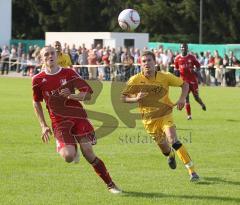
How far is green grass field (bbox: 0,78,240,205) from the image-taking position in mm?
9125

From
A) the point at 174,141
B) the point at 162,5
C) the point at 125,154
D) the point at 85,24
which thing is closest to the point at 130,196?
the point at 174,141

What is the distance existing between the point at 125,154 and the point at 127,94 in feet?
8.76

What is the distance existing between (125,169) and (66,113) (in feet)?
7.50

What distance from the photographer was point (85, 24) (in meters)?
66.8

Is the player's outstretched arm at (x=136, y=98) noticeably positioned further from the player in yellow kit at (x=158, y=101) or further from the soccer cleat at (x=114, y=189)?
the soccer cleat at (x=114, y=189)

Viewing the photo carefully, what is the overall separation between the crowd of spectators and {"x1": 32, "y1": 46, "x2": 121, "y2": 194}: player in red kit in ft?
85.6

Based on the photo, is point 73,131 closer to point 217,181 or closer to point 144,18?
point 217,181

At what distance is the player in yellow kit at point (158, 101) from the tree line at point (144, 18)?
5072 centimetres

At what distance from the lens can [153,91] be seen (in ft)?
35.0

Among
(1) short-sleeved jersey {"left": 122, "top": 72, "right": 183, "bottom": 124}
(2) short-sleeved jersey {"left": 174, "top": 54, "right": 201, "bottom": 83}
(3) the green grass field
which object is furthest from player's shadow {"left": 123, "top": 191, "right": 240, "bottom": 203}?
(2) short-sleeved jersey {"left": 174, "top": 54, "right": 201, "bottom": 83}

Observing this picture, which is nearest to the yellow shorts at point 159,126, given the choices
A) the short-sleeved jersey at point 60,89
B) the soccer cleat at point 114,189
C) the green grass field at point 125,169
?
the green grass field at point 125,169

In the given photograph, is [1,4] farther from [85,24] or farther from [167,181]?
[167,181]

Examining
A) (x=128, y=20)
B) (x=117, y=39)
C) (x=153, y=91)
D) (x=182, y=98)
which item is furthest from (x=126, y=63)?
(x=182, y=98)

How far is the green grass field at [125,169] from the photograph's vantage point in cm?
912
